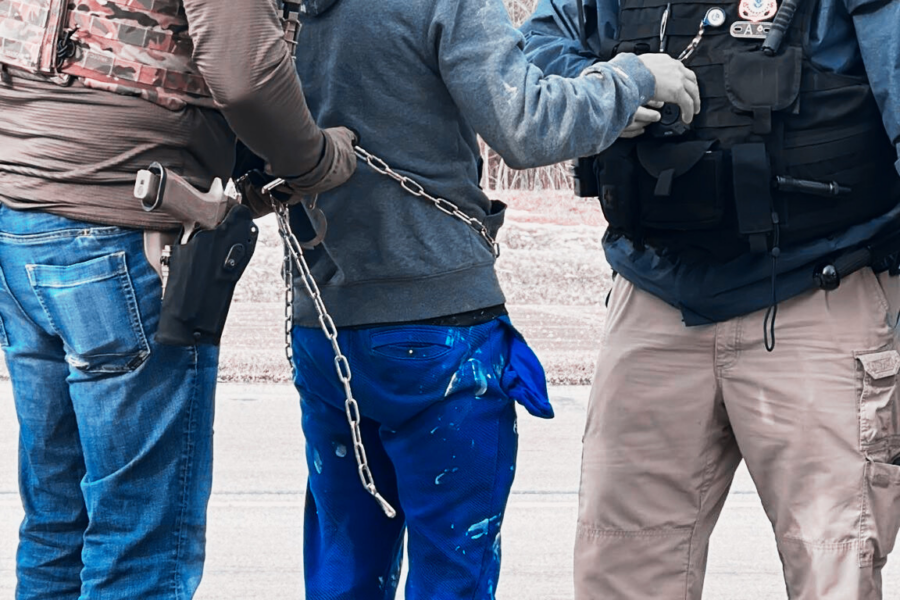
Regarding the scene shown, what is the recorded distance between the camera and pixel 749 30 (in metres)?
2.79

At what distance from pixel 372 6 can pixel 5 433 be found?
414cm

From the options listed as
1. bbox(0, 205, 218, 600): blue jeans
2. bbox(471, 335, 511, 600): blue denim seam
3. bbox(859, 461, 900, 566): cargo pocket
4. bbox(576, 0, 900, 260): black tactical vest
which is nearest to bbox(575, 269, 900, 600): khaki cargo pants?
bbox(859, 461, 900, 566): cargo pocket

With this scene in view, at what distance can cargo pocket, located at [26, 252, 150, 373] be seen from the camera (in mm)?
2146

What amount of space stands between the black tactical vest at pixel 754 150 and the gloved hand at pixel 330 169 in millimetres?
758

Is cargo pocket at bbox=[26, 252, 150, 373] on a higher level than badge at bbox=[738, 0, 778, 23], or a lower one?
lower

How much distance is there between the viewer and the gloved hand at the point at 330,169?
230cm

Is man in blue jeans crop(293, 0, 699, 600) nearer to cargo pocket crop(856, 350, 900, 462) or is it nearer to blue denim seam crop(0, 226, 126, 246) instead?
blue denim seam crop(0, 226, 126, 246)

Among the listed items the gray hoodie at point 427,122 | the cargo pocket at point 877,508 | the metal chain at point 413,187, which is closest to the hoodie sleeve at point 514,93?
the gray hoodie at point 427,122

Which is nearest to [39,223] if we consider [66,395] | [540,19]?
[66,395]

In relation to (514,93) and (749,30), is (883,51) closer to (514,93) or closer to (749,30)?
(749,30)

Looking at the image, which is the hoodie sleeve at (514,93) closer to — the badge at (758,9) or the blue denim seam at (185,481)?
the badge at (758,9)

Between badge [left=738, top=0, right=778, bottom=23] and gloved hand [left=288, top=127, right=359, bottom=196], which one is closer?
gloved hand [left=288, top=127, right=359, bottom=196]

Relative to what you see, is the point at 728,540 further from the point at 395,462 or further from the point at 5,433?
the point at 5,433

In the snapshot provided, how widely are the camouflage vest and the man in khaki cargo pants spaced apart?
1072 mm
